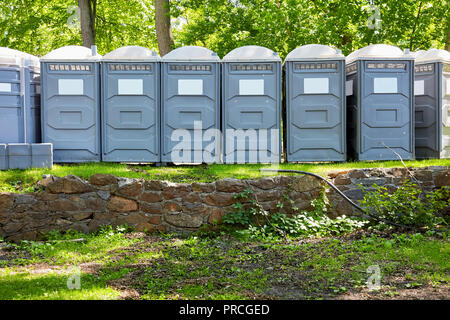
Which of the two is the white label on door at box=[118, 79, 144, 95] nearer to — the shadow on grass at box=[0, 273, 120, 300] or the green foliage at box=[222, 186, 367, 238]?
the green foliage at box=[222, 186, 367, 238]

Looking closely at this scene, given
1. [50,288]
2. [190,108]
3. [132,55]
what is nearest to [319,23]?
[190,108]

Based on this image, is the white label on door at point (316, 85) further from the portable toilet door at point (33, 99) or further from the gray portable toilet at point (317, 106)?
the portable toilet door at point (33, 99)

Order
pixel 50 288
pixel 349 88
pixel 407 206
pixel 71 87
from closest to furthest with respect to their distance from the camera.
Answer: pixel 50 288, pixel 407 206, pixel 71 87, pixel 349 88

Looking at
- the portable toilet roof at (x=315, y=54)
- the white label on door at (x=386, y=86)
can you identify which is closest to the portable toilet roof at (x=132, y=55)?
the portable toilet roof at (x=315, y=54)

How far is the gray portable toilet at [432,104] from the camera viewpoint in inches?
328

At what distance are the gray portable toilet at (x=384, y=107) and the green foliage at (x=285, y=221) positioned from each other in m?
1.74

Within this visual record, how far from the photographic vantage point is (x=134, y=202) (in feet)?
21.9

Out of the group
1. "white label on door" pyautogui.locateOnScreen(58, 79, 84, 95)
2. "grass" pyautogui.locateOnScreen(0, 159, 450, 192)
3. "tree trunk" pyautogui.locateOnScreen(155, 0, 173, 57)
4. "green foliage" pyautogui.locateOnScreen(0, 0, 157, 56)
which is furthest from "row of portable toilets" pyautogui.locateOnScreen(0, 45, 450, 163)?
"green foliage" pyautogui.locateOnScreen(0, 0, 157, 56)

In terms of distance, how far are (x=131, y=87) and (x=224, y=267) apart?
13.0ft

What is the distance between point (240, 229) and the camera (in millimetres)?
6594

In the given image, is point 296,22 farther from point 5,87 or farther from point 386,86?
point 5,87

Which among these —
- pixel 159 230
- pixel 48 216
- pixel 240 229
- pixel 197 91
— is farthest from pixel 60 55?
pixel 240 229

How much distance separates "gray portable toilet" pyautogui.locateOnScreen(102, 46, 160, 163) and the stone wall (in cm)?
139

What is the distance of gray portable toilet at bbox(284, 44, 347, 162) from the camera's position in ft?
26.3
